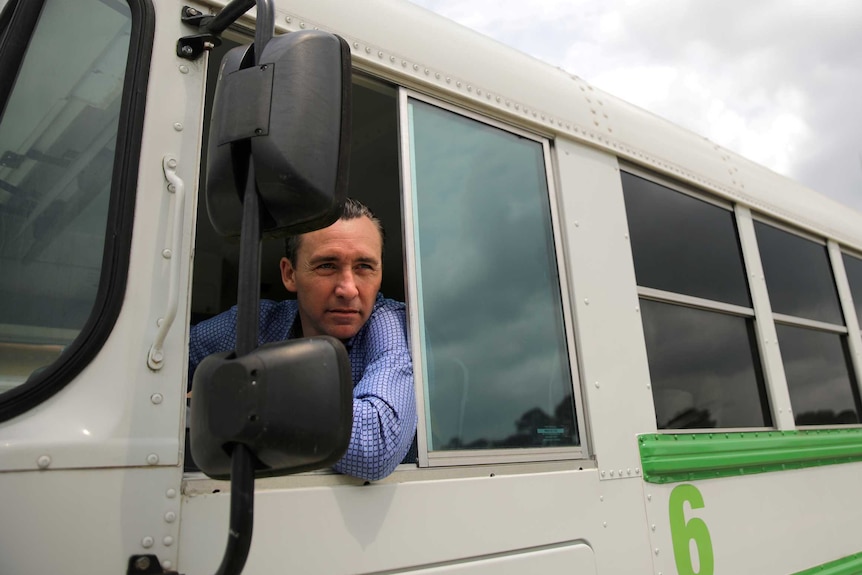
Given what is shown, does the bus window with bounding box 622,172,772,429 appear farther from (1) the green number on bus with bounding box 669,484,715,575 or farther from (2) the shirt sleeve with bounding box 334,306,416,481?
(2) the shirt sleeve with bounding box 334,306,416,481

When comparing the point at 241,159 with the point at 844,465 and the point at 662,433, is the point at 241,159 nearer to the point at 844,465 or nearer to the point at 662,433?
the point at 662,433

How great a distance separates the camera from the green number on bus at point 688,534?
5.98 ft

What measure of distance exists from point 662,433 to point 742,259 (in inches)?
37.0

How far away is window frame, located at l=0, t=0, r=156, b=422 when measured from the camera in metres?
1.02

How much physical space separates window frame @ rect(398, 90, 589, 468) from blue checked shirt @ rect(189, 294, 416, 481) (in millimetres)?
56

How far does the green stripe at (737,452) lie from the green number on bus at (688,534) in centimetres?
4

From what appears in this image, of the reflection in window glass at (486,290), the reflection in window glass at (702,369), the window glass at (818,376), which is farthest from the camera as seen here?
the window glass at (818,376)

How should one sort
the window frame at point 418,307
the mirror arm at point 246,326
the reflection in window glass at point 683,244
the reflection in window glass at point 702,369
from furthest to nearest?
the reflection in window glass at point 683,244, the reflection in window glass at point 702,369, the window frame at point 418,307, the mirror arm at point 246,326

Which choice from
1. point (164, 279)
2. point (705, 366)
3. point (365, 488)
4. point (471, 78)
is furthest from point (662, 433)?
point (164, 279)

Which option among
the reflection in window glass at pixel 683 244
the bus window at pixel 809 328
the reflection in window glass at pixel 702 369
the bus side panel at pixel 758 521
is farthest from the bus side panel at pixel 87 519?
the bus window at pixel 809 328

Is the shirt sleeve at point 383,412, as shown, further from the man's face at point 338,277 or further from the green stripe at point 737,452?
the green stripe at point 737,452

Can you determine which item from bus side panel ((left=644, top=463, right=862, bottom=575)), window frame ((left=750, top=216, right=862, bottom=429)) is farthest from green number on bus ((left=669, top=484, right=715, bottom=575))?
window frame ((left=750, top=216, right=862, bottom=429))

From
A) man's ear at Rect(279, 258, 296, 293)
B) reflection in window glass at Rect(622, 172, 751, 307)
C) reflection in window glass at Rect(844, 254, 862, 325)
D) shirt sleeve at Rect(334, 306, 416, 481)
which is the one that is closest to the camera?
shirt sleeve at Rect(334, 306, 416, 481)

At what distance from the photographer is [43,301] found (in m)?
1.08
